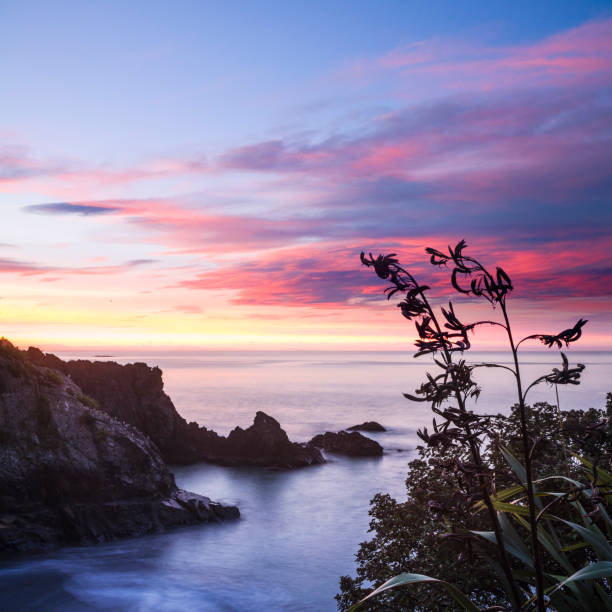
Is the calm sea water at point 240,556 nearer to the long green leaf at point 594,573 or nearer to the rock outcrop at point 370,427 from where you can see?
the rock outcrop at point 370,427

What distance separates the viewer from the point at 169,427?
6875cm

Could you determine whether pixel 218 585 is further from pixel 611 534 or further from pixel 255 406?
pixel 255 406

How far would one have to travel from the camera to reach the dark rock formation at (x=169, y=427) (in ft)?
216

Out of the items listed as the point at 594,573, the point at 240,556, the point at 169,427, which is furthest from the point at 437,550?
the point at 169,427

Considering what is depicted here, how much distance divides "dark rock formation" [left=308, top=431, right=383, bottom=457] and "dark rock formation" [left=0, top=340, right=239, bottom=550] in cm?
3235

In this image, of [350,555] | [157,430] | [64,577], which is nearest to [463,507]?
[64,577]

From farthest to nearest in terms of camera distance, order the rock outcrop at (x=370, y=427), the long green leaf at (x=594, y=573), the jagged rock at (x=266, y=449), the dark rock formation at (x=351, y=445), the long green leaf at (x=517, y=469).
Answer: the rock outcrop at (x=370, y=427)
the dark rock formation at (x=351, y=445)
the jagged rock at (x=266, y=449)
the long green leaf at (x=517, y=469)
the long green leaf at (x=594, y=573)

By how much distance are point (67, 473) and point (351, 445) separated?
1661 inches

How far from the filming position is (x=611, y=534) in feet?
18.7

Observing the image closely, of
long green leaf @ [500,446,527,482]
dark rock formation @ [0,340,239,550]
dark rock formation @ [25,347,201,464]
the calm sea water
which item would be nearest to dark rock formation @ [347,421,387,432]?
the calm sea water

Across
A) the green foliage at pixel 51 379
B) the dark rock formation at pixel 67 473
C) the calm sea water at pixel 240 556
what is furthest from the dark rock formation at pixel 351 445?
the green foliage at pixel 51 379

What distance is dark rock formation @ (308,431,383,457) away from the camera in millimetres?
72562

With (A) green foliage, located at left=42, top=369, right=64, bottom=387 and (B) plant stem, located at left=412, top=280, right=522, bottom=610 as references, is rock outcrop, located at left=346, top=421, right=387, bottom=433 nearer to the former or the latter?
(A) green foliage, located at left=42, top=369, right=64, bottom=387

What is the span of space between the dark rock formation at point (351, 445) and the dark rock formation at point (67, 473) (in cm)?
3235
